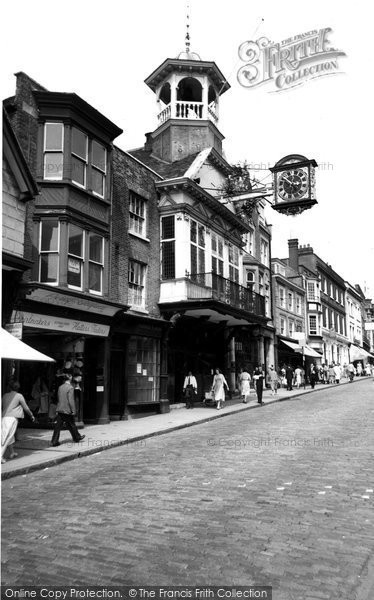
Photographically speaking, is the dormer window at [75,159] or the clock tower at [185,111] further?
the clock tower at [185,111]

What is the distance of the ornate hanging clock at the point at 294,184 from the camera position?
58.1 ft

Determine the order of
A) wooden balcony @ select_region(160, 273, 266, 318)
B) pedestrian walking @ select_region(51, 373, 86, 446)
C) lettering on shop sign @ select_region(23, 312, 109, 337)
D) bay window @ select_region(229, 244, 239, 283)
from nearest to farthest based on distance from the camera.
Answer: pedestrian walking @ select_region(51, 373, 86, 446) < lettering on shop sign @ select_region(23, 312, 109, 337) < wooden balcony @ select_region(160, 273, 266, 318) < bay window @ select_region(229, 244, 239, 283)

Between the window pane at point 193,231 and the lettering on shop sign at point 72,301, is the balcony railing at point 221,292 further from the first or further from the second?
the lettering on shop sign at point 72,301

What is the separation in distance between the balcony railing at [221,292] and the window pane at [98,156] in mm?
6095

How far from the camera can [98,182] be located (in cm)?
1802

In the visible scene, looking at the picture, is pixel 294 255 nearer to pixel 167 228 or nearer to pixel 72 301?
pixel 167 228

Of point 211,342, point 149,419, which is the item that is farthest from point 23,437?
point 211,342

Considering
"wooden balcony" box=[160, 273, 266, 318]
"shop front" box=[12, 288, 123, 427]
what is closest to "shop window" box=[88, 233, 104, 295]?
"shop front" box=[12, 288, 123, 427]

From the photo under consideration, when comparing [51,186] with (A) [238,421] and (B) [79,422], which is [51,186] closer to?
(B) [79,422]

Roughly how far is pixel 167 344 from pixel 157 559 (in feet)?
55.6

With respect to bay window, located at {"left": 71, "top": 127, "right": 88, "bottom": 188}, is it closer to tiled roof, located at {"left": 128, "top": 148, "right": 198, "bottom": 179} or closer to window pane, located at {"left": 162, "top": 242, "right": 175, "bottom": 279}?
window pane, located at {"left": 162, "top": 242, "right": 175, "bottom": 279}

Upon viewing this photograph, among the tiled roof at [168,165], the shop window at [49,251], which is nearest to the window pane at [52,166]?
the shop window at [49,251]

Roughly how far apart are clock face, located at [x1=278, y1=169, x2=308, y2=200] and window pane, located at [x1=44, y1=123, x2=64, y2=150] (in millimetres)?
7549

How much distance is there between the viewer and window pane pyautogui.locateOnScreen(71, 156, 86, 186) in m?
16.7
